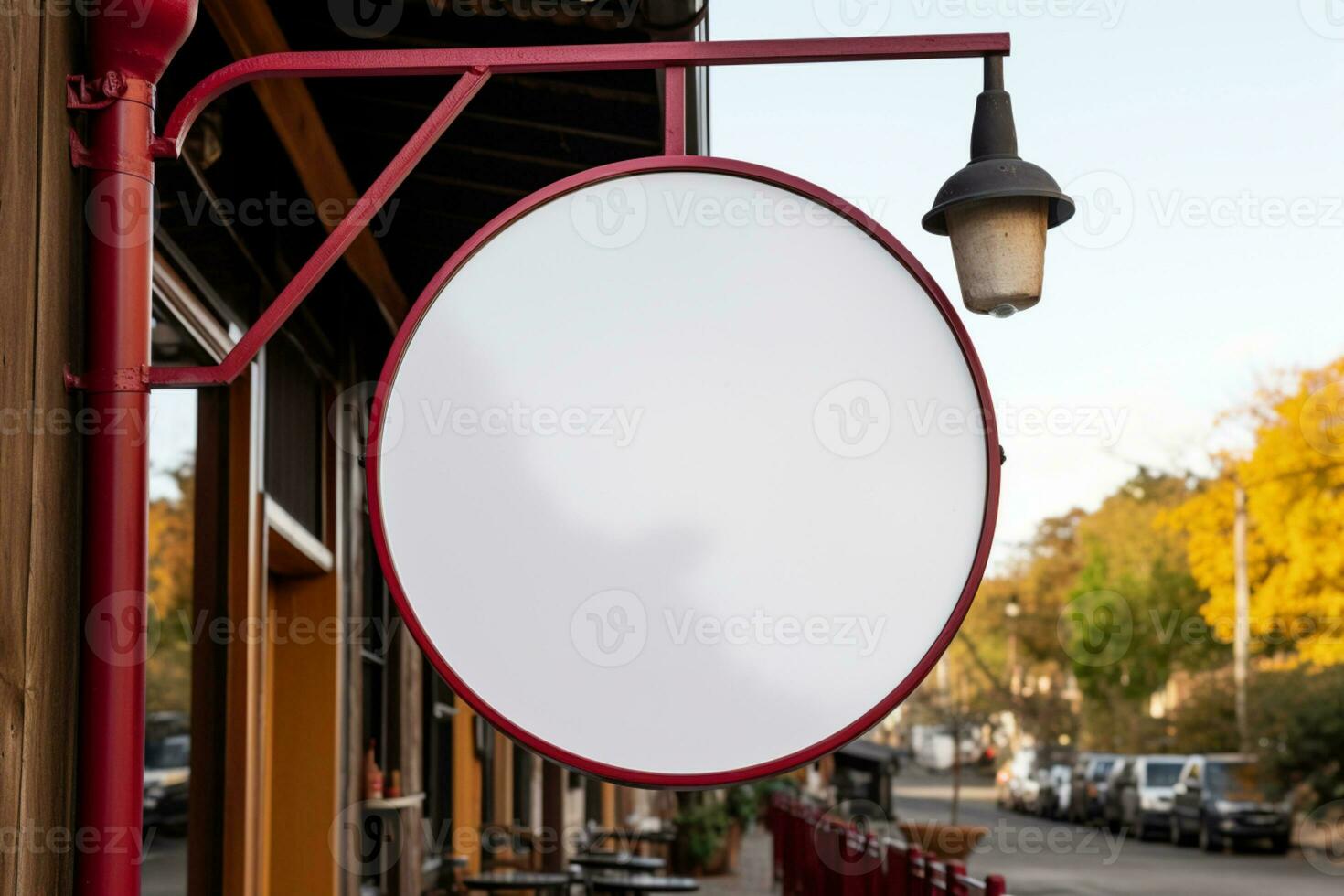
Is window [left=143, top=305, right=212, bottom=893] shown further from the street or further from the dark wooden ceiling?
the street

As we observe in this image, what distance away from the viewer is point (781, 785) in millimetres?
31109

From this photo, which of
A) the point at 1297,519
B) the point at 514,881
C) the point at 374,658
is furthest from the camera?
the point at 1297,519

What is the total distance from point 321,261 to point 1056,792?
35.1 meters

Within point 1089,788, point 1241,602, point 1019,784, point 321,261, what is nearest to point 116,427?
point 321,261

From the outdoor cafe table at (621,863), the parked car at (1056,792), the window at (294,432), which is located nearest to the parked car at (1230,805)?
the parked car at (1056,792)

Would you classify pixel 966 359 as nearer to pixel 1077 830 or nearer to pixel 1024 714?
pixel 1077 830

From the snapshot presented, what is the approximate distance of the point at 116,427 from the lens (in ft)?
6.99

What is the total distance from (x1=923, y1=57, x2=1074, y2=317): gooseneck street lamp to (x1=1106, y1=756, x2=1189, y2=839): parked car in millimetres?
25842

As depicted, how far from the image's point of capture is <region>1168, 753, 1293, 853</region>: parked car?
947 inches

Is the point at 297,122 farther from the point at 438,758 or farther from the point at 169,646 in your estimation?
the point at 169,646

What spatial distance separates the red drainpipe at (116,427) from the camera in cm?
208

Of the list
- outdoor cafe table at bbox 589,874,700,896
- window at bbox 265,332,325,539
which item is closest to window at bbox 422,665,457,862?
outdoor cafe table at bbox 589,874,700,896

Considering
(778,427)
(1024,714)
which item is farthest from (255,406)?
(1024,714)

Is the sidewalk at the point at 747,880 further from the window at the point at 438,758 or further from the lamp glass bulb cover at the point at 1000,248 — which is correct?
the lamp glass bulb cover at the point at 1000,248
